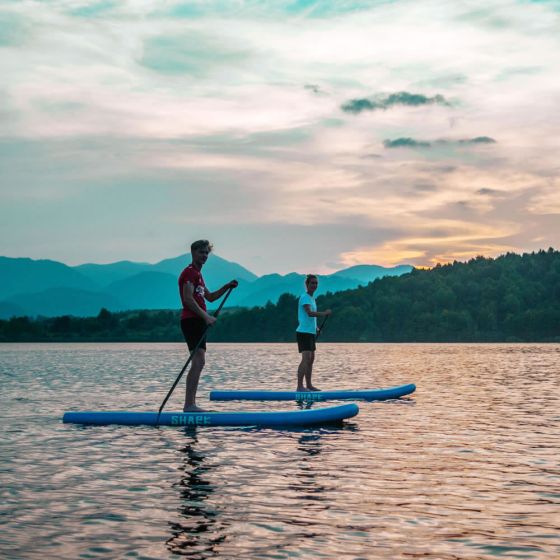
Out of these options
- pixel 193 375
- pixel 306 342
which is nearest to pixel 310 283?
pixel 306 342

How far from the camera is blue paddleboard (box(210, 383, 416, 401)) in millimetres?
21984

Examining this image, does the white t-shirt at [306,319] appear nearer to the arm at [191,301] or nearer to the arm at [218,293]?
the arm at [218,293]

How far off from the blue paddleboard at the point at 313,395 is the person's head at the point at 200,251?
6935mm

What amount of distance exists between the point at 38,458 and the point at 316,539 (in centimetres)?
642

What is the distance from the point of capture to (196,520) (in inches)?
342

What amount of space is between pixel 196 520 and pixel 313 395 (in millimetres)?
13363

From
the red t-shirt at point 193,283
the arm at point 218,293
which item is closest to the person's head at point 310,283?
the arm at point 218,293

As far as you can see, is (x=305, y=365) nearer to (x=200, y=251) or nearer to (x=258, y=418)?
(x=258, y=418)

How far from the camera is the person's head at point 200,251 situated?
16062 mm

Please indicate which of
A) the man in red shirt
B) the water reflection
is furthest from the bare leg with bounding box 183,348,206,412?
the water reflection

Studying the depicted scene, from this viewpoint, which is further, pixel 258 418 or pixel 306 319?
pixel 306 319

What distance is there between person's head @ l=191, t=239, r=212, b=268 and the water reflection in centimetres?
476

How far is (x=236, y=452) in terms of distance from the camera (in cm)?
1332

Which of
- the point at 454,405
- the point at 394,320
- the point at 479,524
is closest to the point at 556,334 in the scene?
the point at 394,320
